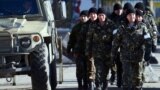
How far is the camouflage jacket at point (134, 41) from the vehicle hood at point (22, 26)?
153cm

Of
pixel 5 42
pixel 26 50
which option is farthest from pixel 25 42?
pixel 5 42

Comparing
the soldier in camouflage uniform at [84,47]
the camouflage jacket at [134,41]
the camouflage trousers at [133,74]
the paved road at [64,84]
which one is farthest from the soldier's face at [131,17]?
the paved road at [64,84]

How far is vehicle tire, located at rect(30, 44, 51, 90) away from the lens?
10.4 metres

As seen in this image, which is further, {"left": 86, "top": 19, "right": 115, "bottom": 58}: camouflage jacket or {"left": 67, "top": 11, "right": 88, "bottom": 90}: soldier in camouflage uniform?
{"left": 67, "top": 11, "right": 88, "bottom": 90}: soldier in camouflage uniform

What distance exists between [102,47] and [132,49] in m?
1.26

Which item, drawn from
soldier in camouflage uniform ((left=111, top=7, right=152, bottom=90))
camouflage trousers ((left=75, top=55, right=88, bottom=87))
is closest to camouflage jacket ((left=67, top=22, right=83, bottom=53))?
camouflage trousers ((left=75, top=55, right=88, bottom=87))

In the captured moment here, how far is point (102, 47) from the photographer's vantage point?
10922 millimetres

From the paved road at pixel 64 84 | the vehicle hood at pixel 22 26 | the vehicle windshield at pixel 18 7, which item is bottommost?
the paved road at pixel 64 84

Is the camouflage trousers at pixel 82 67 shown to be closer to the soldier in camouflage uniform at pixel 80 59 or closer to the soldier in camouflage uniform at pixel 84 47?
the soldier in camouflage uniform at pixel 80 59

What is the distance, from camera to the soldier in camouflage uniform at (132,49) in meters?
9.66

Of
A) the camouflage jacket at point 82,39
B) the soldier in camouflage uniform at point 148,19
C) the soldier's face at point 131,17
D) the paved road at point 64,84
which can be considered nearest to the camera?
the soldier's face at point 131,17

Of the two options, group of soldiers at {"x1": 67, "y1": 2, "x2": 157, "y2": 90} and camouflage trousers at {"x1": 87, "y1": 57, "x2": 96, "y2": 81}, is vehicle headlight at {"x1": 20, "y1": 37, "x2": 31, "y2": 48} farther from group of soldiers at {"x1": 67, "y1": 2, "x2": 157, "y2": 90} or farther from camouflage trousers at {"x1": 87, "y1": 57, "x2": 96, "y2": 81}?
camouflage trousers at {"x1": 87, "y1": 57, "x2": 96, "y2": 81}

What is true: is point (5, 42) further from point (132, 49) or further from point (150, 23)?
point (150, 23)

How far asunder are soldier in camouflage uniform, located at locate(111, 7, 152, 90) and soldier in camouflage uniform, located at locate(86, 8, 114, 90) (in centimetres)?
98
